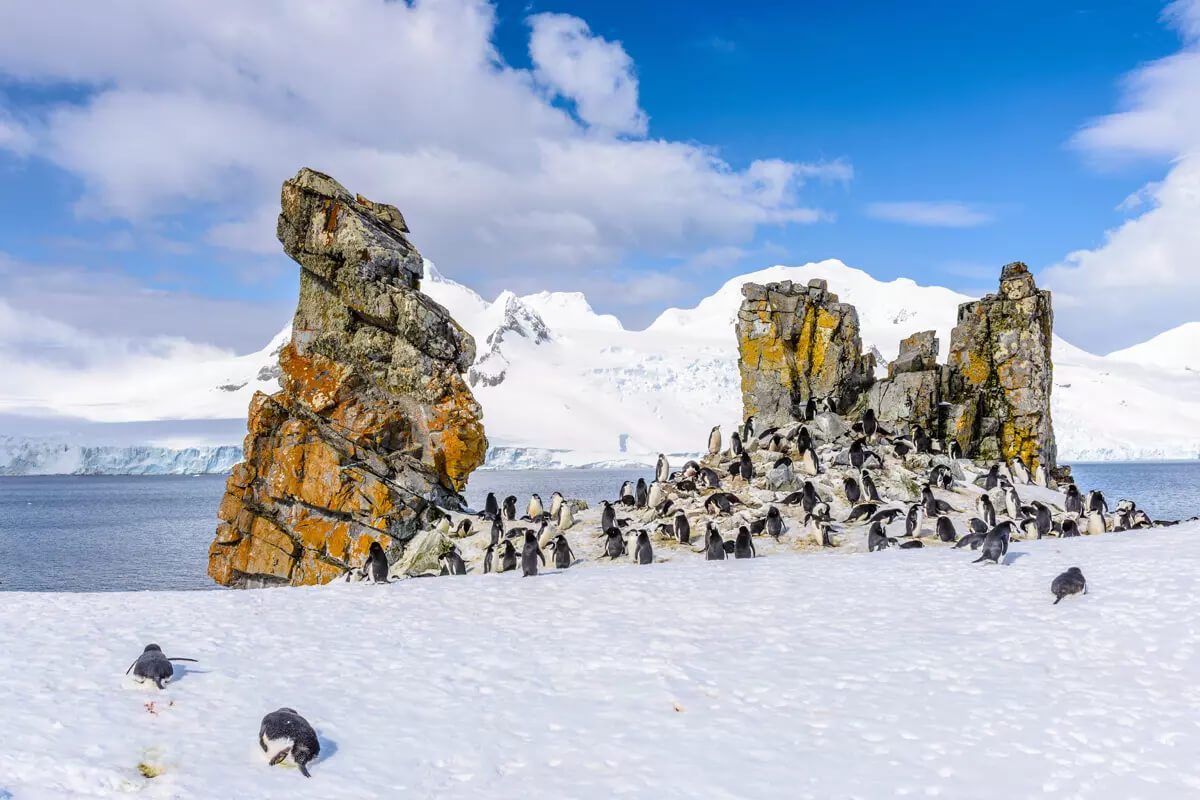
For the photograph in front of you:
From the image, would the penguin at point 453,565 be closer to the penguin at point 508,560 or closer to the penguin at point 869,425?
the penguin at point 508,560

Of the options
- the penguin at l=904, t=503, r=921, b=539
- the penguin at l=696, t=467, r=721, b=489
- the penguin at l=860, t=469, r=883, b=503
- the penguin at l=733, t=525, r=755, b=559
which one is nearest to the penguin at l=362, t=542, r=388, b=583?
the penguin at l=733, t=525, r=755, b=559

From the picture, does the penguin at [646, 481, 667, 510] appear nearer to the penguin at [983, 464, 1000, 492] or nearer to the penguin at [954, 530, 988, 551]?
the penguin at [954, 530, 988, 551]

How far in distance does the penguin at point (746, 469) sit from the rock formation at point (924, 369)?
849 cm

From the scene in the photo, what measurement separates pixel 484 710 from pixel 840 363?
31.8m

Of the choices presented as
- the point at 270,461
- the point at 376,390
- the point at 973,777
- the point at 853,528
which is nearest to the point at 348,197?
the point at 376,390

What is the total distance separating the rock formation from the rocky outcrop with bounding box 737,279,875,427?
0.04 metres

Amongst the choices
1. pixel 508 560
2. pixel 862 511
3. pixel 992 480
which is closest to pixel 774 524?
pixel 862 511

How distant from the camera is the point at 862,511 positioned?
23.5 metres

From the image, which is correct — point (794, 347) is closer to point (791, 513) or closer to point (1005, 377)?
point (1005, 377)

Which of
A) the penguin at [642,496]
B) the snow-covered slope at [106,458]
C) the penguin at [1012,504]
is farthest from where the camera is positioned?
the snow-covered slope at [106,458]

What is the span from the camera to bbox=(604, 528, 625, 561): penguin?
21250mm

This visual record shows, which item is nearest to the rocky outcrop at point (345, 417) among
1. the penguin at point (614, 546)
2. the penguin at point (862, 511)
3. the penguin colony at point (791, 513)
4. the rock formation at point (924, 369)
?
the penguin colony at point (791, 513)

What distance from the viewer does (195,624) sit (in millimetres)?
10898

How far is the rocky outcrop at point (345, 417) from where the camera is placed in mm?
25266
